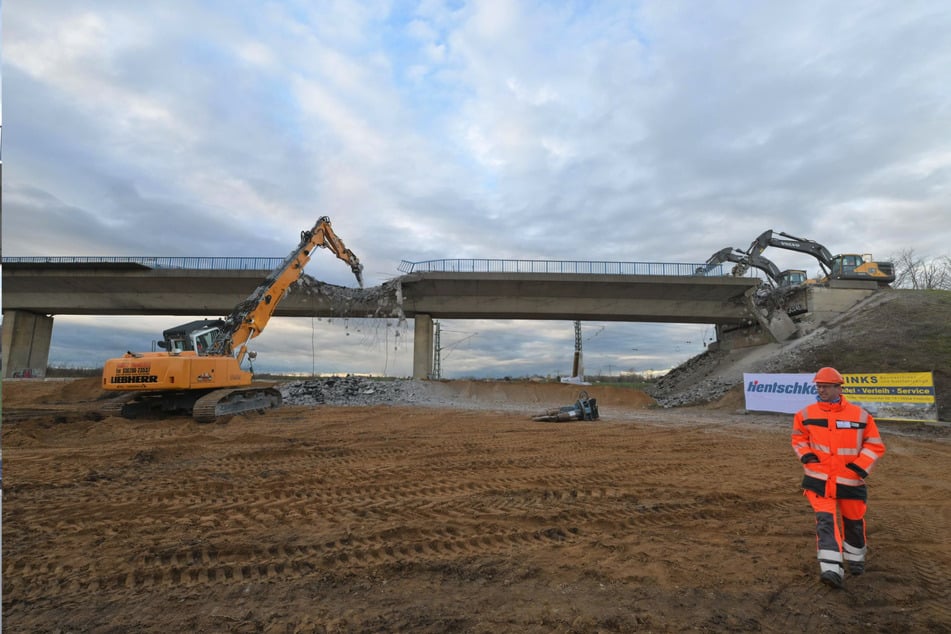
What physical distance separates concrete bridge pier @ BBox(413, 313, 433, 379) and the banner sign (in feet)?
56.2

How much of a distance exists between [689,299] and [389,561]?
27.7 metres

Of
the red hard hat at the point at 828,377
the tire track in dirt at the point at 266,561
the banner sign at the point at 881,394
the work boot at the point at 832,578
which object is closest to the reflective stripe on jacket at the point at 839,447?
the red hard hat at the point at 828,377

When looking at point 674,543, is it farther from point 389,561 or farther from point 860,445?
point 389,561

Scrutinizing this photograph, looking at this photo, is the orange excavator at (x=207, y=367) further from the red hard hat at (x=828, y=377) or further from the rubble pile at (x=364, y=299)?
the red hard hat at (x=828, y=377)

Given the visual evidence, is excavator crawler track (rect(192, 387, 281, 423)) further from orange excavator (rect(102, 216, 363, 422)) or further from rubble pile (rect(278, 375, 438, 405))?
rubble pile (rect(278, 375, 438, 405))

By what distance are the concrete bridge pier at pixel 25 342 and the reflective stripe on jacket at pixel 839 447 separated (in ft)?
124

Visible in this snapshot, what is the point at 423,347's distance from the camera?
2867 cm

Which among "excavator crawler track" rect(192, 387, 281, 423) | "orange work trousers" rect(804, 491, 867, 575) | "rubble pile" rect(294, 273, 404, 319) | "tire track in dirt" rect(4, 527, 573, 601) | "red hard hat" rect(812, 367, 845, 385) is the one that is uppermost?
"rubble pile" rect(294, 273, 404, 319)

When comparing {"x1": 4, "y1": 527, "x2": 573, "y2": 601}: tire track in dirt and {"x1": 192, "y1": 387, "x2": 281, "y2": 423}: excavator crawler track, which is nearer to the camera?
{"x1": 4, "y1": 527, "x2": 573, "y2": 601}: tire track in dirt

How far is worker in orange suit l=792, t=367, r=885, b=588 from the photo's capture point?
4113 millimetres

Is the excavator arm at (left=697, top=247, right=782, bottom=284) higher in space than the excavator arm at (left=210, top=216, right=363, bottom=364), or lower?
higher

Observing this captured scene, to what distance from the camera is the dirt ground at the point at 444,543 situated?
371 cm

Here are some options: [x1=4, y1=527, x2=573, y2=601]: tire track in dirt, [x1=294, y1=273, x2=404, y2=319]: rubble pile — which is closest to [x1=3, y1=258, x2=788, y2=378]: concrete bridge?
[x1=294, y1=273, x2=404, y2=319]: rubble pile

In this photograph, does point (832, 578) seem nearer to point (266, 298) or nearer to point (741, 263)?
point (266, 298)
